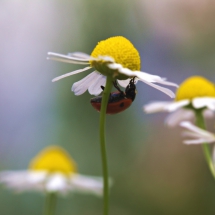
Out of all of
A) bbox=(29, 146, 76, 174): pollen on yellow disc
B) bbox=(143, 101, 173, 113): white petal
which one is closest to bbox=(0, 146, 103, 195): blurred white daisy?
bbox=(29, 146, 76, 174): pollen on yellow disc

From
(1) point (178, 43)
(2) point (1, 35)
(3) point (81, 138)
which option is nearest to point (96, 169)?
(3) point (81, 138)

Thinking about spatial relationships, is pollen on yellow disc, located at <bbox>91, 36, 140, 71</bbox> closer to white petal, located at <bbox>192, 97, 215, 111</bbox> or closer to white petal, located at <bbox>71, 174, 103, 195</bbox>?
white petal, located at <bbox>192, 97, 215, 111</bbox>

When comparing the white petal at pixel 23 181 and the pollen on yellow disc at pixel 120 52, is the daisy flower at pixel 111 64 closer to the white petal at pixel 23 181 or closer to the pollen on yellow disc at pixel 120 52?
the pollen on yellow disc at pixel 120 52

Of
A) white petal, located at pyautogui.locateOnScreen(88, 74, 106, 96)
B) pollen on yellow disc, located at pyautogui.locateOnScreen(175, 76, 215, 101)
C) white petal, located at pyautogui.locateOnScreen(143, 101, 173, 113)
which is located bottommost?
white petal, located at pyautogui.locateOnScreen(143, 101, 173, 113)

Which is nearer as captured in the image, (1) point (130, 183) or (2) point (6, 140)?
(1) point (130, 183)

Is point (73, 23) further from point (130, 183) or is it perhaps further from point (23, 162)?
point (130, 183)

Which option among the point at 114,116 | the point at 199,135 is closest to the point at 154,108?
the point at 199,135
